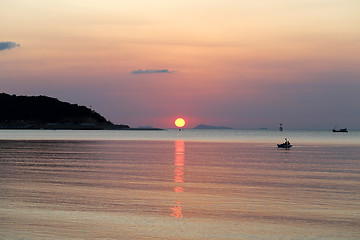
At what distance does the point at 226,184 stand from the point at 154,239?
2000cm

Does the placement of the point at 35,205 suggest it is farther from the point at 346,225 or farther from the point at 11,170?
the point at 11,170

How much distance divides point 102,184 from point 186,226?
17633 mm

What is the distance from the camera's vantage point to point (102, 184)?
136ft

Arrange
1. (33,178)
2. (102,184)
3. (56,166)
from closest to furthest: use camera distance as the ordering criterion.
A: 1. (102,184)
2. (33,178)
3. (56,166)

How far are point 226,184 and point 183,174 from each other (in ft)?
31.4

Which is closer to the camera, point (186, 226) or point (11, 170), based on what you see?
point (186, 226)

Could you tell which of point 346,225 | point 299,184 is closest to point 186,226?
point 346,225

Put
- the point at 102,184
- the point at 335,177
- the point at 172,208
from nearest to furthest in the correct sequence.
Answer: the point at 172,208 < the point at 102,184 < the point at 335,177

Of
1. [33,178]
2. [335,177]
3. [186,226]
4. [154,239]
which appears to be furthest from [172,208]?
[335,177]

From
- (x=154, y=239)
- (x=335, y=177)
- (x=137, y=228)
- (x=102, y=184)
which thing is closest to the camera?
(x=154, y=239)

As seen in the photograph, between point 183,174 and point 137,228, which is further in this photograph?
point 183,174

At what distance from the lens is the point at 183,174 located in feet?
167

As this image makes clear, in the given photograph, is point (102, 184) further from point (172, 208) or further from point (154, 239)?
point (154, 239)

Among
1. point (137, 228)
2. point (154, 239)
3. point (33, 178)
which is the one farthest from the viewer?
point (33, 178)
